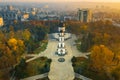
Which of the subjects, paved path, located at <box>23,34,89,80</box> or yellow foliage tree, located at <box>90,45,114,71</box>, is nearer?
yellow foliage tree, located at <box>90,45,114,71</box>

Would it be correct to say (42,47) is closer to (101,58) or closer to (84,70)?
(84,70)

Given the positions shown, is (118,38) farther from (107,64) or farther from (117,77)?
(117,77)

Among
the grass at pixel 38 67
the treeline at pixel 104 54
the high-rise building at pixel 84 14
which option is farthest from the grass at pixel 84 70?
the high-rise building at pixel 84 14

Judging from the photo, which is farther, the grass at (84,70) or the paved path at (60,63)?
the paved path at (60,63)

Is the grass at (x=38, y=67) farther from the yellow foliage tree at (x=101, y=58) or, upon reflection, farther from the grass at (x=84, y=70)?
the yellow foliage tree at (x=101, y=58)

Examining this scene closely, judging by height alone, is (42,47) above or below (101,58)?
below

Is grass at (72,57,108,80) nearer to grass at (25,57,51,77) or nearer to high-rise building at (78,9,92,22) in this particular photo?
grass at (25,57,51,77)

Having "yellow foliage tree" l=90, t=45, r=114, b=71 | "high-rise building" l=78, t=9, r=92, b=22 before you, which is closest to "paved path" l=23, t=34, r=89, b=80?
"yellow foliage tree" l=90, t=45, r=114, b=71

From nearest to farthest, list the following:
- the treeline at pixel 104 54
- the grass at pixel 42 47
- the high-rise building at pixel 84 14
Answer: the treeline at pixel 104 54
the grass at pixel 42 47
the high-rise building at pixel 84 14

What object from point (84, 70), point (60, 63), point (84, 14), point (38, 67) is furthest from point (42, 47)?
point (84, 14)

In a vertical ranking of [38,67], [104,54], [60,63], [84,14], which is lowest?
[60,63]

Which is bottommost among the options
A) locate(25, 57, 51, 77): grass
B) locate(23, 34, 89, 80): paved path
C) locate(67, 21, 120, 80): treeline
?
locate(23, 34, 89, 80): paved path
